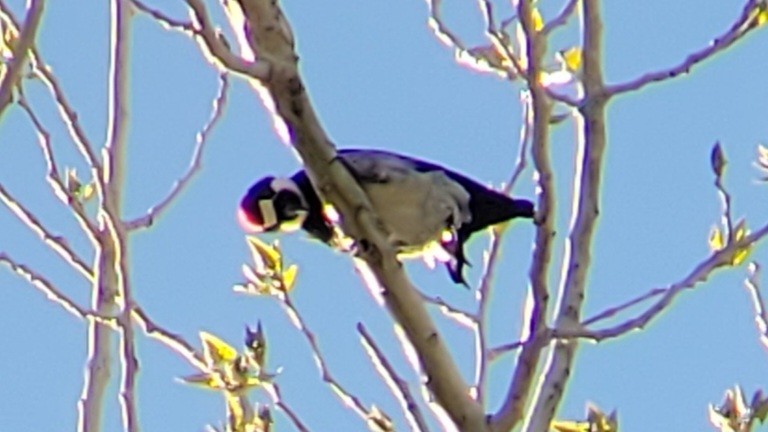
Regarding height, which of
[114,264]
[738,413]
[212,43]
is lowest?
[738,413]

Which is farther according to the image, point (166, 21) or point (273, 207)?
point (273, 207)

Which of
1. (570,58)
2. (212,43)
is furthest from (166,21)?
(570,58)

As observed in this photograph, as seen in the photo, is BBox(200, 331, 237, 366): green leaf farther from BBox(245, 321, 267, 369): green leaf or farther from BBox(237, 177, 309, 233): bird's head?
BBox(237, 177, 309, 233): bird's head

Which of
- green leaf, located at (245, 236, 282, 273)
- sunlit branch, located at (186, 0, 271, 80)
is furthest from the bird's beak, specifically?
sunlit branch, located at (186, 0, 271, 80)

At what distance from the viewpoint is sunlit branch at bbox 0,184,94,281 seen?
8.52ft

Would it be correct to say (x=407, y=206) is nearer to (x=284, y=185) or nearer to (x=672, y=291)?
(x=284, y=185)

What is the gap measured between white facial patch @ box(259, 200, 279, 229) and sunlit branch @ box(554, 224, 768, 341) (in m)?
1.50

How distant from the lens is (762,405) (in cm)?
266

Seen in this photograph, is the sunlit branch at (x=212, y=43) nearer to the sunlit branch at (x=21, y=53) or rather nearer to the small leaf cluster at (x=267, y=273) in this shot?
the sunlit branch at (x=21, y=53)

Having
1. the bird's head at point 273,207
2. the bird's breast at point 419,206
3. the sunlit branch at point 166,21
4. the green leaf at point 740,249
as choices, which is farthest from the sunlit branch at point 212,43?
the bird's head at point 273,207

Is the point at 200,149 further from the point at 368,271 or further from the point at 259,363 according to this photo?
the point at 368,271

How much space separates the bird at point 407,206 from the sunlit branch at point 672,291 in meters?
1.07

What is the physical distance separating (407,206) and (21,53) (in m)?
1.98

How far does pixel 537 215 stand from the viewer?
7.64 ft
